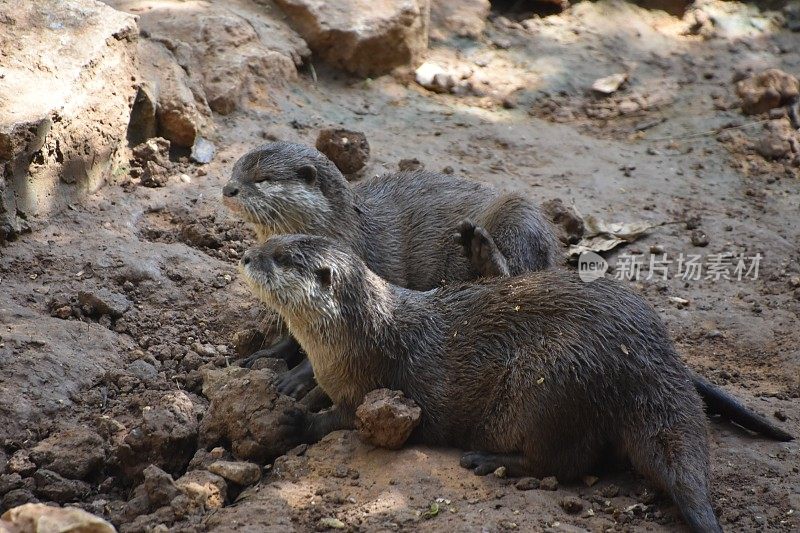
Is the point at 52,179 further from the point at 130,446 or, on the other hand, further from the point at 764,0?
the point at 764,0

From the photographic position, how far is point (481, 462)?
3725mm

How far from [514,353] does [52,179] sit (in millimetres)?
2625

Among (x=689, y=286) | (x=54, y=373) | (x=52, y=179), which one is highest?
(x=52, y=179)

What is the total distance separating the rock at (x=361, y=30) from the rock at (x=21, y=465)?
4.38 meters

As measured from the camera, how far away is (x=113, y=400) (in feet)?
13.2

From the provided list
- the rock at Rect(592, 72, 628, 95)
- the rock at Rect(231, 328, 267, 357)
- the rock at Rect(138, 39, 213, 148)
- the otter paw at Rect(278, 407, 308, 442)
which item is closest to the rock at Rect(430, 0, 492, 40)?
the rock at Rect(592, 72, 628, 95)

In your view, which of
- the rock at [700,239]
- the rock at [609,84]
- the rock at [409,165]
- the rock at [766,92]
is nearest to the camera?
the rock at [700,239]

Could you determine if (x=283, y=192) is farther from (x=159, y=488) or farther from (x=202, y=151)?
(x=159, y=488)

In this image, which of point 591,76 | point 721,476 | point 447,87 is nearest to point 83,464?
→ point 721,476

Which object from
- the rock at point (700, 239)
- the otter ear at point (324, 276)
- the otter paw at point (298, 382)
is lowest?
the rock at point (700, 239)

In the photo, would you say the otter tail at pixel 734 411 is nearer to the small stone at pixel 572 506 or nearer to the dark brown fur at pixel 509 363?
the dark brown fur at pixel 509 363

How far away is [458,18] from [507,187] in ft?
8.47

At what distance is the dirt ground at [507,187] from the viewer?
3525 millimetres

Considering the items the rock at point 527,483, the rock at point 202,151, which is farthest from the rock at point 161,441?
the rock at point 202,151
